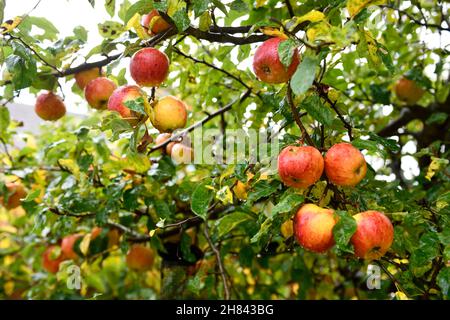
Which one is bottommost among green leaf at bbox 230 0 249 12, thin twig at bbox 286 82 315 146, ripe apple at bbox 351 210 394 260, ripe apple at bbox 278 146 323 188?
ripe apple at bbox 351 210 394 260

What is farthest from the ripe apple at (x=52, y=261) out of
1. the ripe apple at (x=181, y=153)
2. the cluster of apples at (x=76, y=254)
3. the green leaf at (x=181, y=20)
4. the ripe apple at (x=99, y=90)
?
the green leaf at (x=181, y=20)

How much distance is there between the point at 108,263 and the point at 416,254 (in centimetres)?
237

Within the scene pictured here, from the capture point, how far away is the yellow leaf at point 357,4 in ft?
3.32

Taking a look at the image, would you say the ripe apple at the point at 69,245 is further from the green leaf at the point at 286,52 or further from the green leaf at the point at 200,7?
the green leaf at the point at 286,52

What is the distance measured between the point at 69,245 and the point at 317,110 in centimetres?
151

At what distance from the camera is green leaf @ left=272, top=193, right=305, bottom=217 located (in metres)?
1.01

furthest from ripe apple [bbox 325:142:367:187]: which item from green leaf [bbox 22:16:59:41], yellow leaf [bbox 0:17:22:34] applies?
green leaf [bbox 22:16:59:41]

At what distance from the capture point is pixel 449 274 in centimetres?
111

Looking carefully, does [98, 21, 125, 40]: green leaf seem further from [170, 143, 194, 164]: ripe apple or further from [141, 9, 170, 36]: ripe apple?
[170, 143, 194, 164]: ripe apple

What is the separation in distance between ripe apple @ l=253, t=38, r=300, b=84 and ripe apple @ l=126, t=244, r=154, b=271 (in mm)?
1426

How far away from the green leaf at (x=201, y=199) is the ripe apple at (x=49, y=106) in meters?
0.77

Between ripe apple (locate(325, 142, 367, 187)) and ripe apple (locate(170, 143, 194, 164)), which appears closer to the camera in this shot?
ripe apple (locate(325, 142, 367, 187))

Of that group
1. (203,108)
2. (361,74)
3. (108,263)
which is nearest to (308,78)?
(203,108)

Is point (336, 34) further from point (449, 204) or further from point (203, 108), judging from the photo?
point (203, 108)
